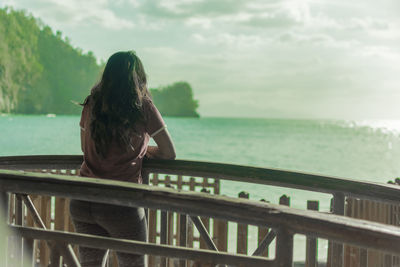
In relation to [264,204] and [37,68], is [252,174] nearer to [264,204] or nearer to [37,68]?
[264,204]

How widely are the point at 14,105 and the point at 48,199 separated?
389 feet

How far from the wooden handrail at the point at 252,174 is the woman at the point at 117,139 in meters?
0.34

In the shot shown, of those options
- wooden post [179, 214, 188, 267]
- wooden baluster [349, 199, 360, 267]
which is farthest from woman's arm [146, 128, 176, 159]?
wooden baluster [349, 199, 360, 267]

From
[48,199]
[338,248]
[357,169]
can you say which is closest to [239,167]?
[338,248]

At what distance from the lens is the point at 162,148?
250 centimetres

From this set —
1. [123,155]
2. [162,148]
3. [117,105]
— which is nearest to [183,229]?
[162,148]

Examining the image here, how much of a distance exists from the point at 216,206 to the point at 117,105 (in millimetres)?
857

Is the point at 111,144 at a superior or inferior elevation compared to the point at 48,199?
superior

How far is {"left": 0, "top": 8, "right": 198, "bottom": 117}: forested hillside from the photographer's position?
110688mm

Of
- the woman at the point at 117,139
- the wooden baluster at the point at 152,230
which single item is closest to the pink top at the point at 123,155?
the woman at the point at 117,139

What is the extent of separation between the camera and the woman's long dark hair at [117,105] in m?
2.17

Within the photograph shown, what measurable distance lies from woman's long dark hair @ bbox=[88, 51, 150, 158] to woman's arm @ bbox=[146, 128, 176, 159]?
187 millimetres

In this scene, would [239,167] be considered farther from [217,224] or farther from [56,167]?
[217,224]

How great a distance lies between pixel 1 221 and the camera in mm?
1929
